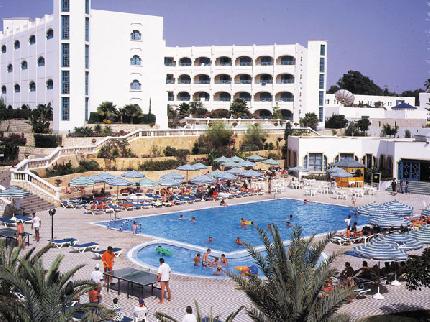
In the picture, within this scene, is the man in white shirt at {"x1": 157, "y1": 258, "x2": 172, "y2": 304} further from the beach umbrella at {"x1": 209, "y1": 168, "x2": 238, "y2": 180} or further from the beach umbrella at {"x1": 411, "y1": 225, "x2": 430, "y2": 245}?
the beach umbrella at {"x1": 209, "y1": 168, "x2": 238, "y2": 180}

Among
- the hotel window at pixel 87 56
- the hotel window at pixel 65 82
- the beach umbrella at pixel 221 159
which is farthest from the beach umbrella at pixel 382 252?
the hotel window at pixel 87 56

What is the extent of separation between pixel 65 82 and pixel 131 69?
331 inches

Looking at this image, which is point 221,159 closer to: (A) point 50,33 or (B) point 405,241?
(A) point 50,33

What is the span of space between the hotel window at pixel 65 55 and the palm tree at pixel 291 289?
1610 inches

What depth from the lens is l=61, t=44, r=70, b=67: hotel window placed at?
157ft

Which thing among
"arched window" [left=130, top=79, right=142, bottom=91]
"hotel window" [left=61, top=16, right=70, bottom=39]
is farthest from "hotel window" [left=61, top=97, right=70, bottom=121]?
"arched window" [left=130, top=79, right=142, bottom=91]

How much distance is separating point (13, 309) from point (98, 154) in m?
31.4

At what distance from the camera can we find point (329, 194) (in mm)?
40281

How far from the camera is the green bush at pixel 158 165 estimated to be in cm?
4106

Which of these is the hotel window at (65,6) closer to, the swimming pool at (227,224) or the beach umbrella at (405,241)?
the swimming pool at (227,224)

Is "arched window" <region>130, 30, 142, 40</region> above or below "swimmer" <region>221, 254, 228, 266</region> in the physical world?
above

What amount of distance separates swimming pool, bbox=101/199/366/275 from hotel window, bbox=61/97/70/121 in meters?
20.1

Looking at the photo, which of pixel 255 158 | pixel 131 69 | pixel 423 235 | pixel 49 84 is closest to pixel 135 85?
pixel 131 69

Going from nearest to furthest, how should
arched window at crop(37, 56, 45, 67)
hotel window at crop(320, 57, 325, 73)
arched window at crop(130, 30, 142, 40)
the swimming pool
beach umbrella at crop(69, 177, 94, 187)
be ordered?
1. the swimming pool
2. beach umbrella at crop(69, 177, 94, 187)
3. arched window at crop(37, 56, 45, 67)
4. arched window at crop(130, 30, 142, 40)
5. hotel window at crop(320, 57, 325, 73)
